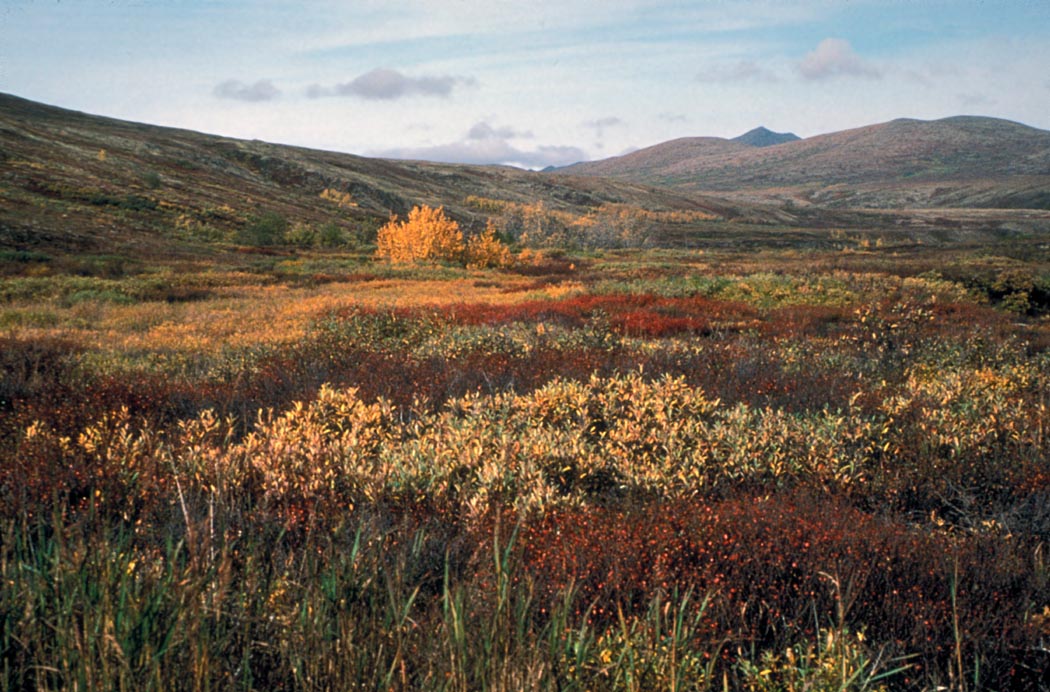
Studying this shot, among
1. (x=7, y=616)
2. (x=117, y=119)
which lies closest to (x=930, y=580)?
(x=7, y=616)

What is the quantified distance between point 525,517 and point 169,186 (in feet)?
222

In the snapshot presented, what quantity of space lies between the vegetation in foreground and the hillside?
3041 centimetres

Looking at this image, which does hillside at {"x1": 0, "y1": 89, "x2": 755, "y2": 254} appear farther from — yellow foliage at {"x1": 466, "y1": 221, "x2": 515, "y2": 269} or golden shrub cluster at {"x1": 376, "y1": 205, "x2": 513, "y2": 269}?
yellow foliage at {"x1": 466, "y1": 221, "x2": 515, "y2": 269}

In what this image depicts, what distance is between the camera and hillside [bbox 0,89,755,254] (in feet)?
131

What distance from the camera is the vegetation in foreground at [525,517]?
2.07 metres

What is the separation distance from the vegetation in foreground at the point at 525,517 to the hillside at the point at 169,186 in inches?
1197

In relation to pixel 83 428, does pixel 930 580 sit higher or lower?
higher

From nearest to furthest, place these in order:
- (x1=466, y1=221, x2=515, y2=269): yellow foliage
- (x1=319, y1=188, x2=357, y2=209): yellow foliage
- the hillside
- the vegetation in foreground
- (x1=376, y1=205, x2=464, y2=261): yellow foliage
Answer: the vegetation in foreground → (x1=376, y1=205, x2=464, y2=261): yellow foliage → (x1=466, y1=221, x2=515, y2=269): yellow foliage → the hillside → (x1=319, y1=188, x2=357, y2=209): yellow foliage

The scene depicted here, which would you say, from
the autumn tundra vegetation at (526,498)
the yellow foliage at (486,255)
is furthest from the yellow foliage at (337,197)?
the autumn tundra vegetation at (526,498)

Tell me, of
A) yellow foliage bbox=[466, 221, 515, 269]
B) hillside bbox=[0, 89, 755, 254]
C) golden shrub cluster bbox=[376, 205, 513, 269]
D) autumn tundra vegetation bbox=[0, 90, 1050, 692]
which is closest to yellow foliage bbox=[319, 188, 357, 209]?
hillside bbox=[0, 89, 755, 254]

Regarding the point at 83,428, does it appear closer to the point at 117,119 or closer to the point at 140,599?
the point at 140,599

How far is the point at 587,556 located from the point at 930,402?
5.01 m

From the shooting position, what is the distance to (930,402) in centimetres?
658

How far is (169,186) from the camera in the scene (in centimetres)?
6162
